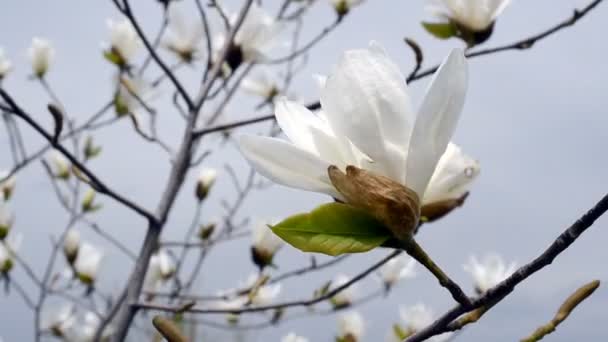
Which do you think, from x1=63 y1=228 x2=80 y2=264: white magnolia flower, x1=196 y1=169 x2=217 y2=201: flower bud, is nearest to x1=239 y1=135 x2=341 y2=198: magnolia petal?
x1=196 y1=169 x2=217 y2=201: flower bud

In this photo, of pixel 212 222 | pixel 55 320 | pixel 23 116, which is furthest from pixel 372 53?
pixel 55 320

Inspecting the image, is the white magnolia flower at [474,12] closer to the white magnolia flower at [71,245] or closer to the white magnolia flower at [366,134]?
the white magnolia flower at [366,134]

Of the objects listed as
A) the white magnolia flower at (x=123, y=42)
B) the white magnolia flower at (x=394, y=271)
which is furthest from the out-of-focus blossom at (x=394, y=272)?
the white magnolia flower at (x=123, y=42)

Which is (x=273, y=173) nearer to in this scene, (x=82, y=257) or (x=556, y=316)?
(x=556, y=316)

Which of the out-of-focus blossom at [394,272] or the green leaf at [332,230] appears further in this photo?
the out-of-focus blossom at [394,272]

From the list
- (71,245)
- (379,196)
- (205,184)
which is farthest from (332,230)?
(71,245)

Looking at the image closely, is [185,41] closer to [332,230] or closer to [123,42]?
[123,42]
